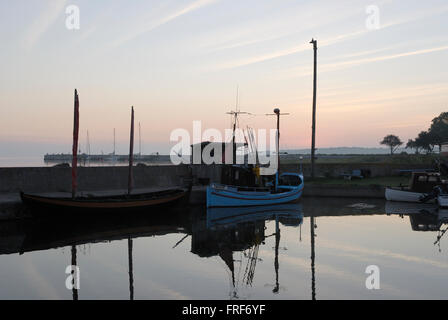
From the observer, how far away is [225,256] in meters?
14.5

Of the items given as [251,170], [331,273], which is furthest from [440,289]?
[251,170]

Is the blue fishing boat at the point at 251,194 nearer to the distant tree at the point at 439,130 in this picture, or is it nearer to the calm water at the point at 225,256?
the calm water at the point at 225,256

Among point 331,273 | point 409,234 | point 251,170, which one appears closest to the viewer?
point 331,273

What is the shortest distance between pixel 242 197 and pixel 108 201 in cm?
975

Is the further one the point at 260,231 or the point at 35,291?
the point at 260,231

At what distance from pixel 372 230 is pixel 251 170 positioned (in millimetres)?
11722

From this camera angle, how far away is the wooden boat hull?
26327 millimetres

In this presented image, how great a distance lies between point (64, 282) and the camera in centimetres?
1123

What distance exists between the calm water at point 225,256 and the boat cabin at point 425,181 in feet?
18.8

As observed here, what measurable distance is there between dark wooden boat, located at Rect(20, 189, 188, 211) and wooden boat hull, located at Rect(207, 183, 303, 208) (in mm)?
2323

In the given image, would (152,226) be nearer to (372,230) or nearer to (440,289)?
(372,230)

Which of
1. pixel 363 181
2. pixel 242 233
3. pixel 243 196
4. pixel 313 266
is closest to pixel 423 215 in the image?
pixel 243 196

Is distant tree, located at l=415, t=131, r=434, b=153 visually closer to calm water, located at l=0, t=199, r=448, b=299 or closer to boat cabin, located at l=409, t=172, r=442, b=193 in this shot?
boat cabin, located at l=409, t=172, r=442, b=193

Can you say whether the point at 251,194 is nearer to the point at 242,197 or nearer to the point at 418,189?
the point at 242,197
